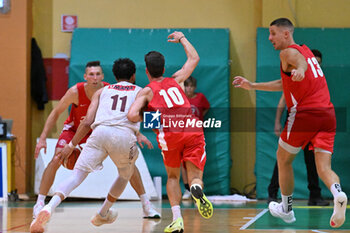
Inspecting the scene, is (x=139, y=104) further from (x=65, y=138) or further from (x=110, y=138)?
(x=65, y=138)

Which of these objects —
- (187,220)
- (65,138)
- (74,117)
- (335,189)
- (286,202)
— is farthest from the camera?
(74,117)

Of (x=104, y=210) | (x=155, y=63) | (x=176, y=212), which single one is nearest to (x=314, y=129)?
(x=176, y=212)

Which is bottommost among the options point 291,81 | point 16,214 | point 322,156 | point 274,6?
point 16,214

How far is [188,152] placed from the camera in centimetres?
560

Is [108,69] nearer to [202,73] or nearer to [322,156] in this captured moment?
[202,73]

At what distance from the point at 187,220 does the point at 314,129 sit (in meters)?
1.84

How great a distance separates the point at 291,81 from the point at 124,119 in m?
1.64

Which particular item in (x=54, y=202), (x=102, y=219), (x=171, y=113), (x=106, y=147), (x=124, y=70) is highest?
(x=124, y=70)

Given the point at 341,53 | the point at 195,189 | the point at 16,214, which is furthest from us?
the point at 341,53

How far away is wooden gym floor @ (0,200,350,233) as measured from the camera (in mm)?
5827

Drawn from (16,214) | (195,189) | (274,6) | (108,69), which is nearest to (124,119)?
(195,189)

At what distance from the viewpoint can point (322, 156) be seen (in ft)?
18.4

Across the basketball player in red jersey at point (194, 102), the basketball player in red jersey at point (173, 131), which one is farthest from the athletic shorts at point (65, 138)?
the basketball player in red jersey at point (194, 102)

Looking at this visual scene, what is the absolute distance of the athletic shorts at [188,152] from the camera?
5582 mm
